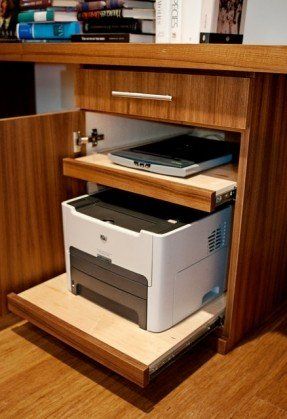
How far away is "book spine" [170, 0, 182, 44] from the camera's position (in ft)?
3.37

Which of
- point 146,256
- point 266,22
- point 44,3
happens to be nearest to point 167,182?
point 146,256

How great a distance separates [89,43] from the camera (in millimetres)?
1091

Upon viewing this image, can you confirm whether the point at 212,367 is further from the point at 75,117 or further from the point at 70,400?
the point at 75,117

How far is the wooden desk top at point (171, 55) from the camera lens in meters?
0.81

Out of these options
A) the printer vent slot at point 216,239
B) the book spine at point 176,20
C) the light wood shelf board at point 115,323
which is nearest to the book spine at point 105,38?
the book spine at point 176,20

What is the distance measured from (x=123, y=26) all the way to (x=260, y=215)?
56 centimetres

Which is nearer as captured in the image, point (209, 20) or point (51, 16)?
point (209, 20)

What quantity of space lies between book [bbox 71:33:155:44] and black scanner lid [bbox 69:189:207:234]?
399 millimetres

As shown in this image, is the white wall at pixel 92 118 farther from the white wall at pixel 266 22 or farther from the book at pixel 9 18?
the white wall at pixel 266 22

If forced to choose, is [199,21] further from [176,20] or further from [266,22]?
[266,22]

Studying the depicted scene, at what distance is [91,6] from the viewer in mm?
1176

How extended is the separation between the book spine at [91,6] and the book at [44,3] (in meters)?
0.05

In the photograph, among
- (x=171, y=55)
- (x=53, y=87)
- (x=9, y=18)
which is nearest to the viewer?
(x=171, y=55)

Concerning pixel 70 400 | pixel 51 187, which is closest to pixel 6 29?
pixel 51 187
